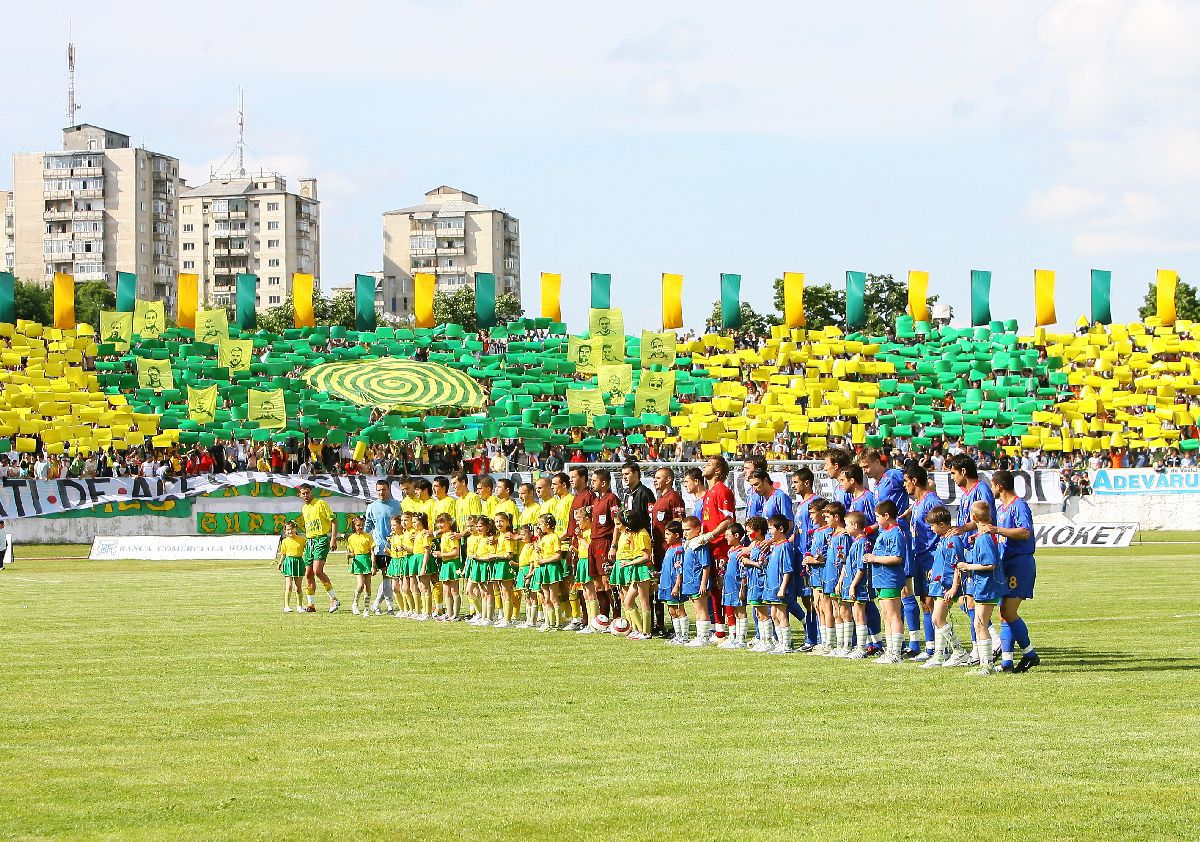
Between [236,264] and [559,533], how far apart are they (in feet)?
489

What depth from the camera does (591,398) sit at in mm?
45094

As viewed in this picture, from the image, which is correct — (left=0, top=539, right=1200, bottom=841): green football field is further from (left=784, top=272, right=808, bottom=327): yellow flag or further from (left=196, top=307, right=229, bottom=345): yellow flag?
(left=784, top=272, right=808, bottom=327): yellow flag

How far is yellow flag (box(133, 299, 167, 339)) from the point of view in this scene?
46.8 m

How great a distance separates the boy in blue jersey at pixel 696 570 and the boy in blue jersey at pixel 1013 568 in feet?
11.9

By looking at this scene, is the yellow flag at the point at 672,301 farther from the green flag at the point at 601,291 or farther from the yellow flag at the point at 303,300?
the yellow flag at the point at 303,300

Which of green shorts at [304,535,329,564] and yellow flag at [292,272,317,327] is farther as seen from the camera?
yellow flag at [292,272,317,327]

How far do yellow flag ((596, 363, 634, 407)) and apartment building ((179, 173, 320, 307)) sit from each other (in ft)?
393

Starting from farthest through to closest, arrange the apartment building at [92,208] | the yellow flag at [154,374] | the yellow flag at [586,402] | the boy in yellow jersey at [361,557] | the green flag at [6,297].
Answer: the apartment building at [92,208] → the green flag at [6,297] → the yellow flag at [154,374] → the yellow flag at [586,402] → the boy in yellow jersey at [361,557]

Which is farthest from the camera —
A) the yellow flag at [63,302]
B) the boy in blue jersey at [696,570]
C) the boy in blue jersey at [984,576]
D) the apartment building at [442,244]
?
the apartment building at [442,244]

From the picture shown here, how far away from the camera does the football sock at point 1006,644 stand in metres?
13.9

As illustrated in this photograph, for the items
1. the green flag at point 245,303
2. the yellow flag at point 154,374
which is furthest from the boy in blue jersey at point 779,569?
the green flag at point 245,303

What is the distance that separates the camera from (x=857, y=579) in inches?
590

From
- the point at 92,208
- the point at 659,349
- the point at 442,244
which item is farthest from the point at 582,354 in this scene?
the point at 442,244

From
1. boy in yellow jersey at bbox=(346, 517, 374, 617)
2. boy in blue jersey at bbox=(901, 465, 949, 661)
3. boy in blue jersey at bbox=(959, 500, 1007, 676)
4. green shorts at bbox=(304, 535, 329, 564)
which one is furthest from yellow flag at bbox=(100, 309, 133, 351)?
boy in blue jersey at bbox=(959, 500, 1007, 676)
